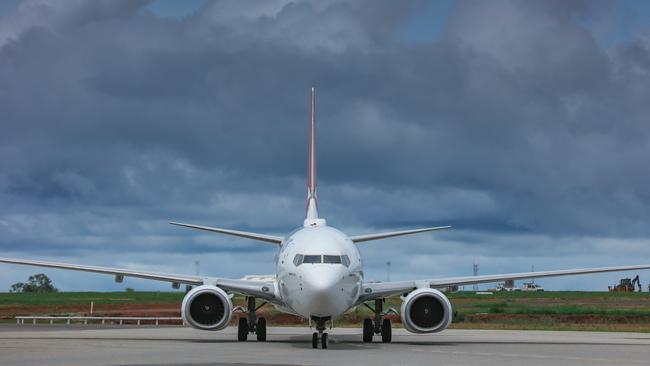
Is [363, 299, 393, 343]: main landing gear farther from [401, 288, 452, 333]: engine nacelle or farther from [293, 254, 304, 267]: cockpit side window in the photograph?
[293, 254, 304, 267]: cockpit side window

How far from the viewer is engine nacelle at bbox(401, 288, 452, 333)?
109 ft

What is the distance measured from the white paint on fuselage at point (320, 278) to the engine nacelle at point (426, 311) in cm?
232

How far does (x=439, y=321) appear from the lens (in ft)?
109

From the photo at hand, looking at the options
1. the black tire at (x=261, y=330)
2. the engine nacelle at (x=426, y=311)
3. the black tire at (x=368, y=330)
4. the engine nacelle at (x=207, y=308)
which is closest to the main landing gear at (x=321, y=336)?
the engine nacelle at (x=426, y=311)

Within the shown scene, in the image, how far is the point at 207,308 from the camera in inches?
1312

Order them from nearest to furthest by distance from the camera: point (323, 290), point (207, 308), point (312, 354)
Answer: point (312, 354) → point (323, 290) → point (207, 308)

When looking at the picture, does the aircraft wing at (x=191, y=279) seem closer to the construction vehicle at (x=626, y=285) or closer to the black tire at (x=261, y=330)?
the black tire at (x=261, y=330)

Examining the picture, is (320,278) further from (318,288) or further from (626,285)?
(626,285)

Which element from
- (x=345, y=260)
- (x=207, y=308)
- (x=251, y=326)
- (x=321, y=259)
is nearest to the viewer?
(x=321, y=259)

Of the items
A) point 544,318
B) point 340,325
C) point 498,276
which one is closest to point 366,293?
point 498,276

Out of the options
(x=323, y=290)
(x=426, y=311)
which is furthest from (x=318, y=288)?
(x=426, y=311)

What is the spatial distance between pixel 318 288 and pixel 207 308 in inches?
245

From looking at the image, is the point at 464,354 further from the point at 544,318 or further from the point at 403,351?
the point at 544,318

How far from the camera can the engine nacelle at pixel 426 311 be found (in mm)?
33094
